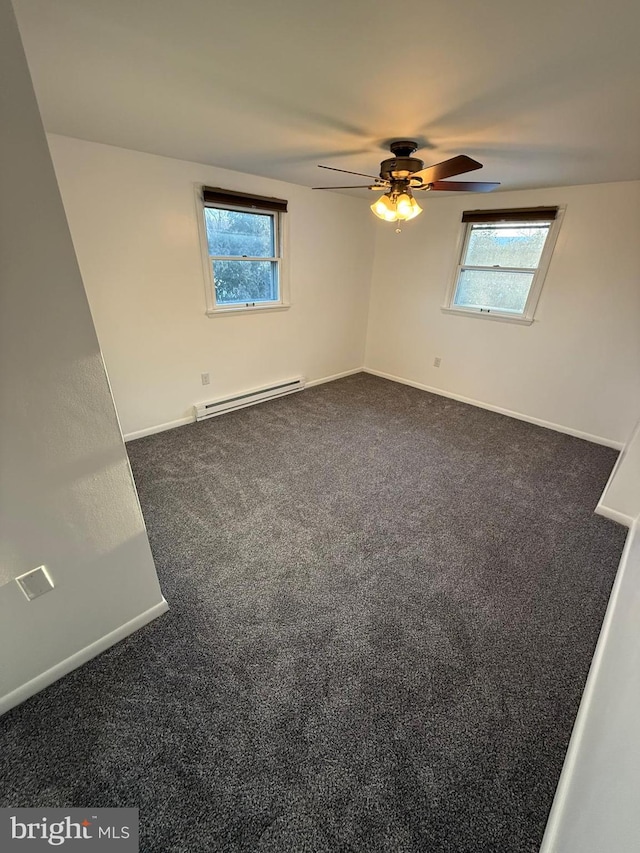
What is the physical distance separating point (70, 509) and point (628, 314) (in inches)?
162

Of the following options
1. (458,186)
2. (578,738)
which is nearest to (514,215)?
(458,186)

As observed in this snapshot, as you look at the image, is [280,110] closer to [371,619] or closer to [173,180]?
[173,180]

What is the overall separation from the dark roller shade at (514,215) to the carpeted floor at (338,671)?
2377 millimetres

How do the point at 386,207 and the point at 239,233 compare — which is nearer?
the point at 386,207

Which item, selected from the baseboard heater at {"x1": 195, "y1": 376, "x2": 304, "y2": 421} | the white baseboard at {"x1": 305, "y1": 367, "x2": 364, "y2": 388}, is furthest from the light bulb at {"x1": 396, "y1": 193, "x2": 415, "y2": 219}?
the white baseboard at {"x1": 305, "y1": 367, "x2": 364, "y2": 388}

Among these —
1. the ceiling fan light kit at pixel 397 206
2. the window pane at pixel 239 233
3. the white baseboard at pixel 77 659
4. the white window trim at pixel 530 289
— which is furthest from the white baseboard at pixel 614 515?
the window pane at pixel 239 233

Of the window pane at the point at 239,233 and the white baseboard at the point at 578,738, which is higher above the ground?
the window pane at the point at 239,233

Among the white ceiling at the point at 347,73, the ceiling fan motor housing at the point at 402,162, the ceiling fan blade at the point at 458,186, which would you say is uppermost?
the white ceiling at the point at 347,73

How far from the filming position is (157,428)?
313cm

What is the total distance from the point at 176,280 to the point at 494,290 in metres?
3.17

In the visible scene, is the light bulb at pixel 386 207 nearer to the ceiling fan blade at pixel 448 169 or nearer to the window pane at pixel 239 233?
the ceiling fan blade at pixel 448 169

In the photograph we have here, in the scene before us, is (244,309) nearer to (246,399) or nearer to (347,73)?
(246,399)

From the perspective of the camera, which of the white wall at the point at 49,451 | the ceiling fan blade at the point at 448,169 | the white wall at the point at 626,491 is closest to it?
the white wall at the point at 49,451

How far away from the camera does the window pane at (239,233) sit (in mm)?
2941
